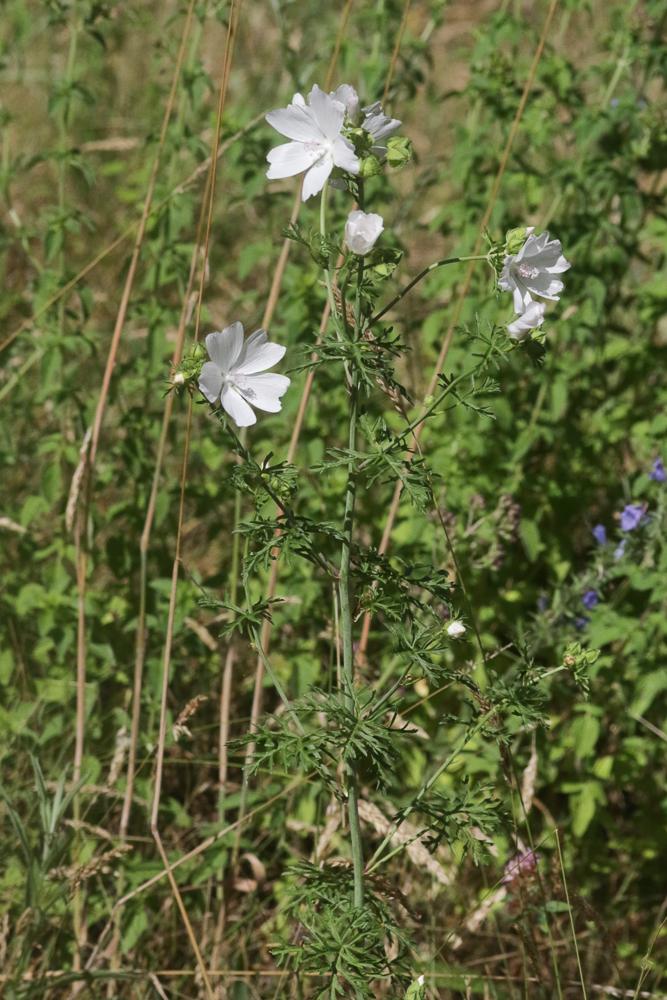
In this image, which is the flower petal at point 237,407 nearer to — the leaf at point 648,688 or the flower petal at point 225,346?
the flower petal at point 225,346

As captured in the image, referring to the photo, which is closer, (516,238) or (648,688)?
(516,238)

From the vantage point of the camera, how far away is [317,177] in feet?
5.45

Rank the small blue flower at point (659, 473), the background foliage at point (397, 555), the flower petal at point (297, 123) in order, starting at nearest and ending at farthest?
the flower petal at point (297, 123)
the background foliage at point (397, 555)
the small blue flower at point (659, 473)

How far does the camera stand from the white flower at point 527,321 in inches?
67.1

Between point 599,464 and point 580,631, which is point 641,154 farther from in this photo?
point 580,631

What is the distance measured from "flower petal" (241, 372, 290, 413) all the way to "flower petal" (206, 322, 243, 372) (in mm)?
45

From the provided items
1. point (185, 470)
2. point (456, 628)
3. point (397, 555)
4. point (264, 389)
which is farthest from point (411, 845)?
point (264, 389)

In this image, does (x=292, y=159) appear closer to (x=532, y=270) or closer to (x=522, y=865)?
(x=532, y=270)

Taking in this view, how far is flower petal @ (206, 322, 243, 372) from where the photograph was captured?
1659mm

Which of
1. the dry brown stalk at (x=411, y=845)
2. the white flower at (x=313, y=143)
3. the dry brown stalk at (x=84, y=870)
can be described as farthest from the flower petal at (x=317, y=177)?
the dry brown stalk at (x=84, y=870)

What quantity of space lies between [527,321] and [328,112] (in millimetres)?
411

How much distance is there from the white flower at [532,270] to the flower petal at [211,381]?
424 mm

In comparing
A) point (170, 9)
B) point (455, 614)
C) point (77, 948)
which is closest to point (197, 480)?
point (77, 948)

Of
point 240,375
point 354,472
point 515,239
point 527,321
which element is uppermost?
point 515,239
